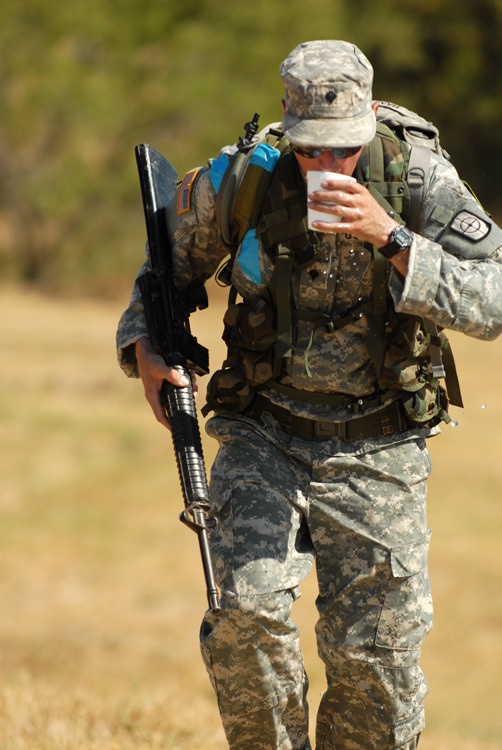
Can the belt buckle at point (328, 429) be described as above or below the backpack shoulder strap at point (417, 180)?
below

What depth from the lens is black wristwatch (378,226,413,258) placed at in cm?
342

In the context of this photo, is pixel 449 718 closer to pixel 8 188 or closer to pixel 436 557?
pixel 436 557

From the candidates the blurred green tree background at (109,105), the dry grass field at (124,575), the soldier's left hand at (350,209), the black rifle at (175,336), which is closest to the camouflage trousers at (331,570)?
the black rifle at (175,336)

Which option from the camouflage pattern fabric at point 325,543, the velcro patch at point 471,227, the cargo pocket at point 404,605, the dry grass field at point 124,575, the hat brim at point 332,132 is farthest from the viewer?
the dry grass field at point 124,575

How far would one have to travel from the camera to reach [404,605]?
3.87 m

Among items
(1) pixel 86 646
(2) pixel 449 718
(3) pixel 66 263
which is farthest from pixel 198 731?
(3) pixel 66 263

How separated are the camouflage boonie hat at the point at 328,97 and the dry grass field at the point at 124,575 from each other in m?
2.34

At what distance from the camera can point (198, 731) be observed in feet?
16.7

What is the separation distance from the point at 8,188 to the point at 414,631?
2499 centimetres

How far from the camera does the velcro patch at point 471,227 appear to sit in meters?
3.60

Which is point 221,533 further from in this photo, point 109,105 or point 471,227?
point 109,105

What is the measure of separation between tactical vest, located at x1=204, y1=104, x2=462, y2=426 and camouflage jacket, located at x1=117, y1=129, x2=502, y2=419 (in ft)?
0.12

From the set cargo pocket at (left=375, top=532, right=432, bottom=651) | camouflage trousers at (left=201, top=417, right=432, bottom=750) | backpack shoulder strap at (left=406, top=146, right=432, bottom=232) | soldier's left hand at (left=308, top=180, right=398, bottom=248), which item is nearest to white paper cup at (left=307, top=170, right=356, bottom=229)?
soldier's left hand at (left=308, top=180, right=398, bottom=248)

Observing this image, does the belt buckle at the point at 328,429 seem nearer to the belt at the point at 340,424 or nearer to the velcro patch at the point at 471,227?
the belt at the point at 340,424
